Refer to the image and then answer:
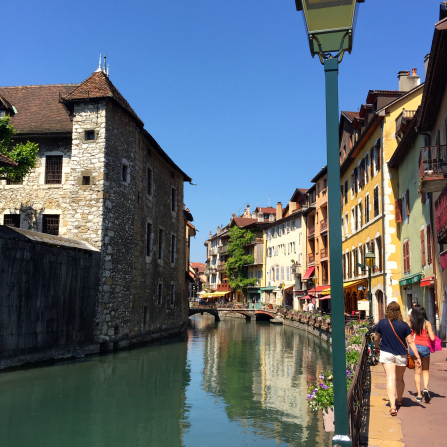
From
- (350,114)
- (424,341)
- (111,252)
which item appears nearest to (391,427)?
(424,341)

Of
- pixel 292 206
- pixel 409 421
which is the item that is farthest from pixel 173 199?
pixel 292 206

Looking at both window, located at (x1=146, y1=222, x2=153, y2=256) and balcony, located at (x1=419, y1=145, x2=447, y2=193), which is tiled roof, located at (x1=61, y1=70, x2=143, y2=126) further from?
balcony, located at (x1=419, y1=145, x2=447, y2=193)

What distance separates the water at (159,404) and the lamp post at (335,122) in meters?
5.76

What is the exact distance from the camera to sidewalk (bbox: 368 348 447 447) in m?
5.79

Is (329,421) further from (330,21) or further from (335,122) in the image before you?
(330,21)

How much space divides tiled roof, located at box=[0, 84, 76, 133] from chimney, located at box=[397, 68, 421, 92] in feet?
58.6

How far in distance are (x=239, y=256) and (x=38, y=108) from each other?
163 ft

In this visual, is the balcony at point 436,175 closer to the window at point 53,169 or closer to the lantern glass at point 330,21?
the lantern glass at point 330,21

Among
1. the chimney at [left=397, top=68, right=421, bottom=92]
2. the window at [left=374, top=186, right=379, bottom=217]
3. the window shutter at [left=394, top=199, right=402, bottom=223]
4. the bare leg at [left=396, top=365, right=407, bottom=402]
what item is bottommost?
the bare leg at [left=396, top=365, right=407, bottom=402]

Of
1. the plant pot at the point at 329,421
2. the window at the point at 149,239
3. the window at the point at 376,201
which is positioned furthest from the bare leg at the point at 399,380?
the window at the point at 149,239

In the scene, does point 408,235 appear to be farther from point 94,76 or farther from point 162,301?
point 94,76

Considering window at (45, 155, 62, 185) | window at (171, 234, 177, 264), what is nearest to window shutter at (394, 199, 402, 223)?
window at (171, 234, 177, 264)

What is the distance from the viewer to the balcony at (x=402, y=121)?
2144 cm

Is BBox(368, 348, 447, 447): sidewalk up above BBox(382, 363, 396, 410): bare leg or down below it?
below
